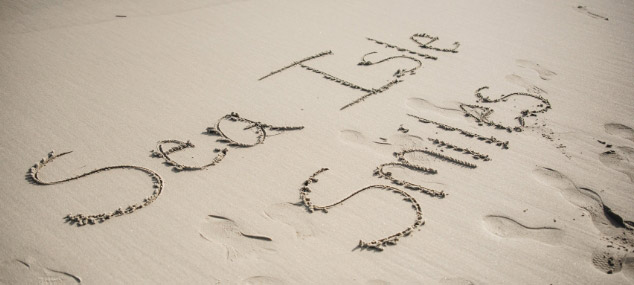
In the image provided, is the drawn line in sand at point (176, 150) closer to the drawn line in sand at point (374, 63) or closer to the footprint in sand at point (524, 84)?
the drawn line in sand at point (374, 63)

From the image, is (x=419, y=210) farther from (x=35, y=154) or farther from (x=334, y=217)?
(x=35, y=154)

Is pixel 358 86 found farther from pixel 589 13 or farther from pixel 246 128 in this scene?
pixel 589 13

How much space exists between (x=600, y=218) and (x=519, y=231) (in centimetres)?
49

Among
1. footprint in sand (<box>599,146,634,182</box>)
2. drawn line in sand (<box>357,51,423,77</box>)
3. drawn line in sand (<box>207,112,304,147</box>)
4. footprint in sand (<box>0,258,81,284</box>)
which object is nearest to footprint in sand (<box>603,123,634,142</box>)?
footprint in sand (<box>599,146,634,182</box>)

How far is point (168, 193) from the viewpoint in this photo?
246cm

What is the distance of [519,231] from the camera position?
7.59 feet

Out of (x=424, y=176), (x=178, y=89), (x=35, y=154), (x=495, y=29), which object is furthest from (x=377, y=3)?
(x=35, y=154)

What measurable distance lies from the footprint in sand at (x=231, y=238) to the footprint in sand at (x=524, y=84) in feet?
8.63

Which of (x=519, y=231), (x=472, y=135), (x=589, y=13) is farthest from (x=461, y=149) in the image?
(x=589, y=13)

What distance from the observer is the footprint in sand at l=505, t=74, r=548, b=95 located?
364 centimetres

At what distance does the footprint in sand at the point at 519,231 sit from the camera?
2279 millimetres

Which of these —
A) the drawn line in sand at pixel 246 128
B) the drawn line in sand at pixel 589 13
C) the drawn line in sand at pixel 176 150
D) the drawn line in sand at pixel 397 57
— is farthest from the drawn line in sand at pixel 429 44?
the drawn line in sand at pixel 176 150

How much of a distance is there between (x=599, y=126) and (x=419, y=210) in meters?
1.75

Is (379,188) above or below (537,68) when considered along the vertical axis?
below
